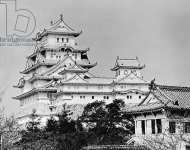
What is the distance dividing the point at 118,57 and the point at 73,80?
12.3 metres

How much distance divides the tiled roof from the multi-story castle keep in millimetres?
33519

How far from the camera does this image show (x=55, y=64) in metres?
75.8

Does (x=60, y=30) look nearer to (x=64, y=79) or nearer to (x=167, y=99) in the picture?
(x=64, y=79)

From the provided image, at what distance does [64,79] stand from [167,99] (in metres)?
42.3

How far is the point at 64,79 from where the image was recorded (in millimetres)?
70750

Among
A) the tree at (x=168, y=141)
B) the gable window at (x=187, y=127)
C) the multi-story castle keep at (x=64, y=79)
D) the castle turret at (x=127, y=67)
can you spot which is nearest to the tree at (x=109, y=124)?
the tree at (x=168, y=141)

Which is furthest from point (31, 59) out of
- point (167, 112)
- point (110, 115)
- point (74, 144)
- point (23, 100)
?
point (167, 112)

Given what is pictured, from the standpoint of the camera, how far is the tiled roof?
94.8 ft

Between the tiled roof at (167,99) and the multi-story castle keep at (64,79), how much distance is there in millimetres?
33519

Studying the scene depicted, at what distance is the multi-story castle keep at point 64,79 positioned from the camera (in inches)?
2778

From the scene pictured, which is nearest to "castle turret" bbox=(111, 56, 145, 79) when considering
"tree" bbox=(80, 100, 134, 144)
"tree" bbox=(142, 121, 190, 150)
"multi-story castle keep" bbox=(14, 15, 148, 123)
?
"multi-story castle keep" bbox=(14, 15, 148, 123)

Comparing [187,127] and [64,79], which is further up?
[64,79]

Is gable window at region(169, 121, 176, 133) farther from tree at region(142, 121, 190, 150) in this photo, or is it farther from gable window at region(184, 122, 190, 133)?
gable window at region(184, 122, 190, 133)

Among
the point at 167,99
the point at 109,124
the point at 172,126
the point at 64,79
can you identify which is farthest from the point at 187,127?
the point at 64,79
